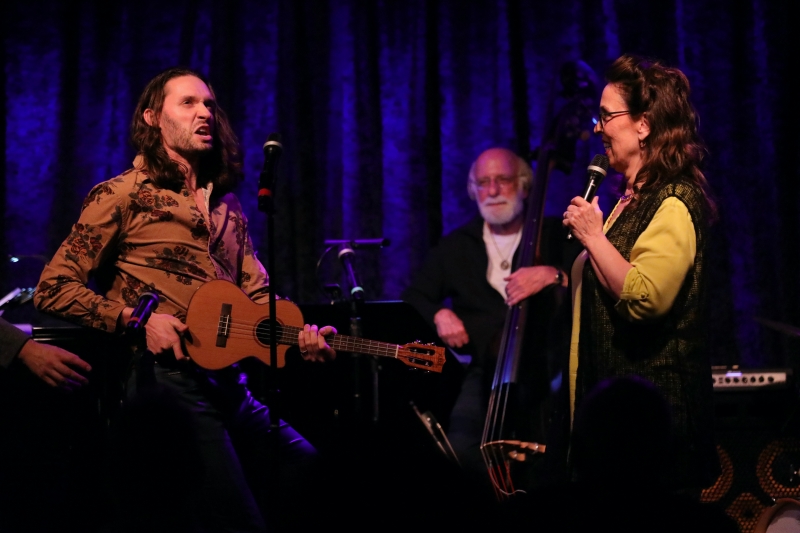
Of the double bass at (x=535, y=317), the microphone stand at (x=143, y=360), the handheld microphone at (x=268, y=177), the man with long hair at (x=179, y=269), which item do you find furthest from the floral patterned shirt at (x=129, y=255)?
the double bass at (x=535, y=317)

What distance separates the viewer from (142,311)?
2.77 metres

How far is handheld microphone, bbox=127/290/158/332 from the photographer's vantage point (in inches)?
106

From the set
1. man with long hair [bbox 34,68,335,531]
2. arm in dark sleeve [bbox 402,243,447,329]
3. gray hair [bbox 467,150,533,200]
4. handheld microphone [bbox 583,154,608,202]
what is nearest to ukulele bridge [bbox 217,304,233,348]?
man with long hair [bbox 34,68,335,531]

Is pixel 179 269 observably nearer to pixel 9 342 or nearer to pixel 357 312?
pixel 9 342

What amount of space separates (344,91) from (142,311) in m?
2.90

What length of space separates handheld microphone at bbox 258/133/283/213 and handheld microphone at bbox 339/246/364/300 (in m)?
1.11

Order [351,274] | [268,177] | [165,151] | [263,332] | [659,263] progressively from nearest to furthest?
[659,263]
[268,177]
[263,332]
[165,151]
[351,274]

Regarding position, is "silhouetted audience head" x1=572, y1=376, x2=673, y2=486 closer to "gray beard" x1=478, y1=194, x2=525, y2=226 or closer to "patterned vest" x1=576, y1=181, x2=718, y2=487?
"patterned vest" x1=576, y1=181, x2=718, y2=487

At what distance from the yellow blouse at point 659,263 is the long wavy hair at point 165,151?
181cm

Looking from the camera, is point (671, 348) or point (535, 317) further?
point (535, 317)

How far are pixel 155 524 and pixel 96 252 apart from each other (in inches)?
53.6

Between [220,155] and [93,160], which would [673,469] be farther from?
[93,160]

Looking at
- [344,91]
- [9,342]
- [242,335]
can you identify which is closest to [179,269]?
[242,335]

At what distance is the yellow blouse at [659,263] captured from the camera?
2420 mm
